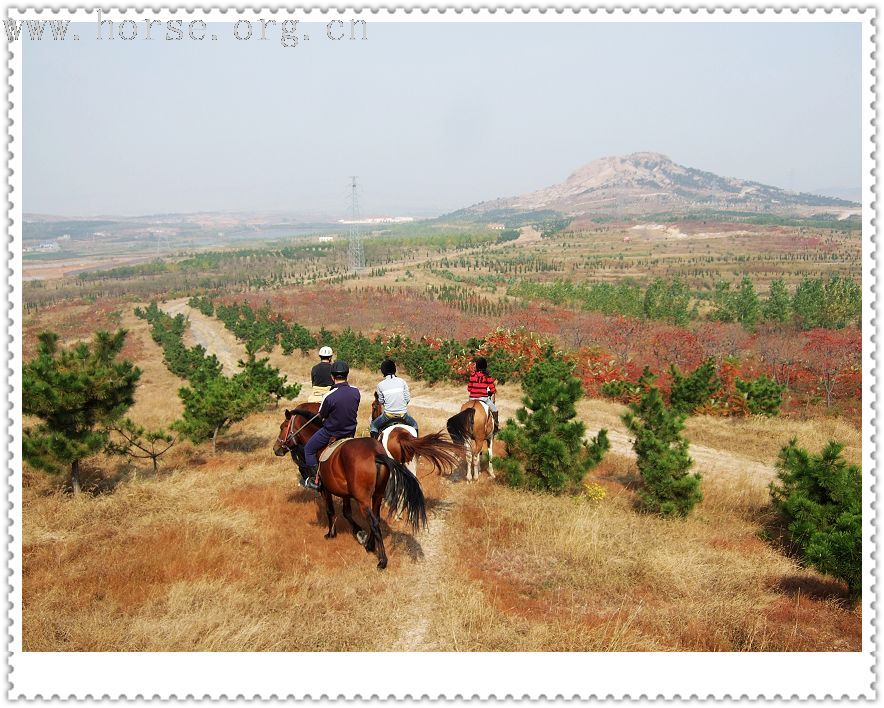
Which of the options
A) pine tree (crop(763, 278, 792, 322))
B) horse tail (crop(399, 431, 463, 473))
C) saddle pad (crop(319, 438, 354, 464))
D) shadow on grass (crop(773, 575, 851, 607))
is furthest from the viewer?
pine tree (crop(763, 278, 792, 322))

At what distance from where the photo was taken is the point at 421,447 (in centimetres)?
704

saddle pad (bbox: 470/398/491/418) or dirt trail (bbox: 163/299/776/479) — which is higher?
saddle pad (bbox: 470/398/491/418)

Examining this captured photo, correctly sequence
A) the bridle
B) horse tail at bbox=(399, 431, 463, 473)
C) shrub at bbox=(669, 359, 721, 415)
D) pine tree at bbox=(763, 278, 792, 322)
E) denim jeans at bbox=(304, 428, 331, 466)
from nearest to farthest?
horse tail at bbox=(399, 431, 463, 473) → denim jeans at bbox=(304, 428, 331, 466) → the bridle → shrub at bbox=(669, 359, 721, 415) → pine tree at bbox=(763, 278, 792, 322)

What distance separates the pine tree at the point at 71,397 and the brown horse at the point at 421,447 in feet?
15.0

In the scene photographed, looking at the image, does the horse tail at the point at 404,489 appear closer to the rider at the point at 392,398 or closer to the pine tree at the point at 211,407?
the rider at the point at 392,398

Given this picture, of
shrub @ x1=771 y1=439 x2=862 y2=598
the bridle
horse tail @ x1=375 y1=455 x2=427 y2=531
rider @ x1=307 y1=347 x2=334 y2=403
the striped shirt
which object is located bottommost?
shrub @ x1=771 y1=439 x2=862 y2=598

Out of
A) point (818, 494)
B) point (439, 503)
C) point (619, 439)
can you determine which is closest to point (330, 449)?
point (439, 503)

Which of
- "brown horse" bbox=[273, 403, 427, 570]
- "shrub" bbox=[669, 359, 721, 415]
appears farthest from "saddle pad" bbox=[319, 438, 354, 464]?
"shrub" bbox=[669, 359, 721, 415]

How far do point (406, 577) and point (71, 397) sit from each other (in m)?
5.84

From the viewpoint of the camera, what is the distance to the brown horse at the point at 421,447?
6902mm

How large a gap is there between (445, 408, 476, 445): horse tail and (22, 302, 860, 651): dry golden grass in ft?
3.91

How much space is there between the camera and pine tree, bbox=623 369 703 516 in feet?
30.6

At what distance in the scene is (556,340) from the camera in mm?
30875

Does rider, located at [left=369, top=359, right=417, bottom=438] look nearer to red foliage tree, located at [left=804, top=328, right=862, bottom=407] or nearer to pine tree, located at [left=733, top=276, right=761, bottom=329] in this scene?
red foliage tree, located at [left=804, top=328, right=862, bottom=407]
